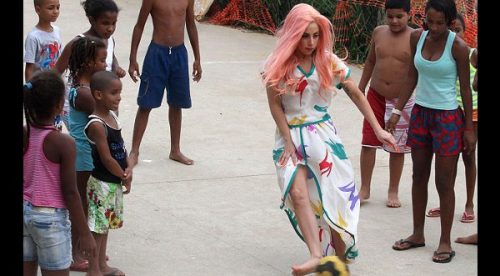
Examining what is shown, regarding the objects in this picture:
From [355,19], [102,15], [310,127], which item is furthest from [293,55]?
[355,19]

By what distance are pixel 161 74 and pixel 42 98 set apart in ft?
12.0

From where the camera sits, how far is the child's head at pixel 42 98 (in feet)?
14.8

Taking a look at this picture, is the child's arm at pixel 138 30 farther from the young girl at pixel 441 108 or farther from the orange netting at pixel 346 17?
the orange netting at pixel 346 17

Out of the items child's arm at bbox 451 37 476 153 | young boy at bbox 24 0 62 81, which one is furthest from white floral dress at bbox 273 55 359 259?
young boy at bbox 24 0 62 81

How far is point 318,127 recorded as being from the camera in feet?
18.8

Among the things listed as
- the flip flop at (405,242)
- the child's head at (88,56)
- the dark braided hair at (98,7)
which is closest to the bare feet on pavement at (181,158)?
the dark braided hair at (98,7)

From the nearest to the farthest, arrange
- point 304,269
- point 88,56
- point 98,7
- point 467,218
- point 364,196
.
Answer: point 304,269
point 88,56
point 98,7
point 467,218
point 364,196

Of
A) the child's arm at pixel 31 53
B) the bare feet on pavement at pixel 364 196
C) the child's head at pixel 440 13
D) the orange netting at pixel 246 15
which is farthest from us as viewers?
the orange netting at pixel 246 15

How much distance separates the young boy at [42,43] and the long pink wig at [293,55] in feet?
5.86

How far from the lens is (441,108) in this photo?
6152 millimetres

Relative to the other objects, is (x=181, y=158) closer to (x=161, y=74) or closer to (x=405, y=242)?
(x=161, y=74)

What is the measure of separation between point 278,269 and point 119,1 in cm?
1109

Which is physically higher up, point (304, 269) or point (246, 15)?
point (304, 269)

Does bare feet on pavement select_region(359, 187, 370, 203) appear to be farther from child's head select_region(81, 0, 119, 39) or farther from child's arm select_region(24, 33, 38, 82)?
child's arm select_region(24, 33, 38, 82)
